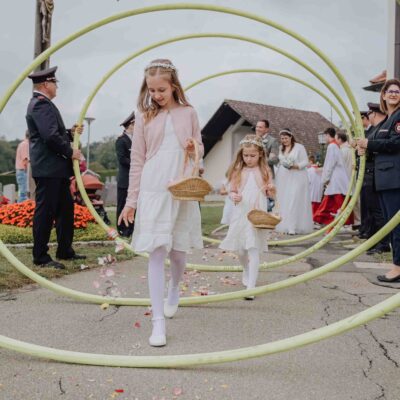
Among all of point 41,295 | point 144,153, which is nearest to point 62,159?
point 41,295

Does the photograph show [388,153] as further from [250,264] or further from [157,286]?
[157,286]

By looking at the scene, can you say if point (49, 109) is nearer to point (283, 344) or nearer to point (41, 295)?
point (41, 295)

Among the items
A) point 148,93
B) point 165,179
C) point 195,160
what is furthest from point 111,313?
point 148,93

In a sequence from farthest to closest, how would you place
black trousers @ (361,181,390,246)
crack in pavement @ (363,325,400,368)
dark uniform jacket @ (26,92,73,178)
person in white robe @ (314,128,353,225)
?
person in white robe @ (314,128,353,225)
black trousers @ (361,181,390,246)
dark uniform jacket @ (26,92,73,178)
crack in pavement @ (363,325,400,368)

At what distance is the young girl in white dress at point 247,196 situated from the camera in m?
5.70

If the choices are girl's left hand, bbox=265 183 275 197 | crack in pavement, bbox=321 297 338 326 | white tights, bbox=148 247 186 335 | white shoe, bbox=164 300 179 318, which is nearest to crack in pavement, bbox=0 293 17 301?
white shoe, bbox=164 300 179 318

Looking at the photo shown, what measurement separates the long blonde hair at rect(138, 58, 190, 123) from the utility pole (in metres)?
6.06

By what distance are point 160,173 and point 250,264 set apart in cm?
181

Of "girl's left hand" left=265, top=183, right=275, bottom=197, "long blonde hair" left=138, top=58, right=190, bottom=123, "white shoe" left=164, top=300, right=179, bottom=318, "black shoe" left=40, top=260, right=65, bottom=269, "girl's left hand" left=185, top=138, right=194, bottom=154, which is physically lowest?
"black shoe" left=40, top=260, right=65, bottom=269

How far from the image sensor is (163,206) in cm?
408

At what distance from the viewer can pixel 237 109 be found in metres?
31.5

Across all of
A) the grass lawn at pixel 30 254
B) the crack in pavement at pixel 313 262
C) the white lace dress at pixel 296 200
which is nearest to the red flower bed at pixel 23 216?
the grass lawn at pixel 30 254

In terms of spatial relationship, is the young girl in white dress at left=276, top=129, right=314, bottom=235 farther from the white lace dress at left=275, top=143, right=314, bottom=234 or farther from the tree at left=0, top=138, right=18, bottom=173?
the tree at left=0, top=138, right=18, bottom=173

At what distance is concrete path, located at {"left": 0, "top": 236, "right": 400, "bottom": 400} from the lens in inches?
122
